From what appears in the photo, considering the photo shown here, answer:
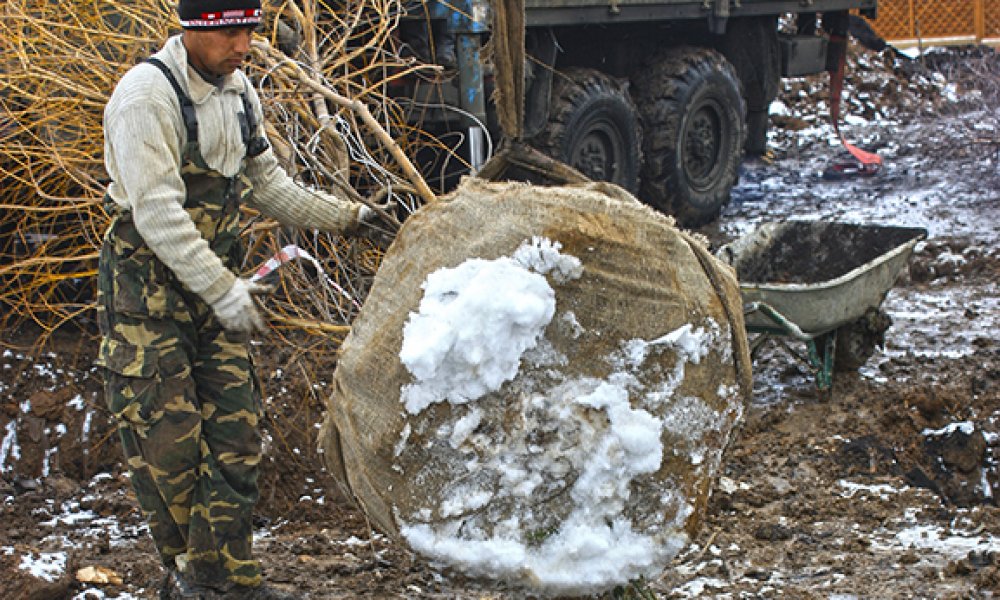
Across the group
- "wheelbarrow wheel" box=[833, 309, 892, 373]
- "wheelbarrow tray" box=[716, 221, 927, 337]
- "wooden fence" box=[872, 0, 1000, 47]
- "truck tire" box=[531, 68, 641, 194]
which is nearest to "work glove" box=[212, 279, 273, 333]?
"wheelbarrow tray" box=[716, 221, 927, 337]

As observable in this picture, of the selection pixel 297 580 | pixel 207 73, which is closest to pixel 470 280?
pixel 207 73

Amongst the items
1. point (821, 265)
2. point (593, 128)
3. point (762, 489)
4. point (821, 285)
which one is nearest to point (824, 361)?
point (821, 285)

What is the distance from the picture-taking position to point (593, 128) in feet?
27.2

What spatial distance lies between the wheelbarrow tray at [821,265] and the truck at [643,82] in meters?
1.56

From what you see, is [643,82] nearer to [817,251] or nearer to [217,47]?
[817,251]

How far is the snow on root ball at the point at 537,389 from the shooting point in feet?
8.73

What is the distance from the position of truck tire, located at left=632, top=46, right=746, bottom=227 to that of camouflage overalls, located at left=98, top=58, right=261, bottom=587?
596 centimetres

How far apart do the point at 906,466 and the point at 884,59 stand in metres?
13.4

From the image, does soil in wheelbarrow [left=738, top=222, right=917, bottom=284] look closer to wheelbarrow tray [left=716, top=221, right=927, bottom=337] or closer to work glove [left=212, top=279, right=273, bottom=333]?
wheelbarrow tray [left=716, top=221, right=927, bottom=337]

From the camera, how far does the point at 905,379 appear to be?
20.4 ft

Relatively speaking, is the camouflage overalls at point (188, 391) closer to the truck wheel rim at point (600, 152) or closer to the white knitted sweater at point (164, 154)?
the white knitted sweater at point (164, 154)

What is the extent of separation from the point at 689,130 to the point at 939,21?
1140 cm

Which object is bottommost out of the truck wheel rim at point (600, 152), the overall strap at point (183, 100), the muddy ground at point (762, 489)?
the muddy ground at point (762, 489)

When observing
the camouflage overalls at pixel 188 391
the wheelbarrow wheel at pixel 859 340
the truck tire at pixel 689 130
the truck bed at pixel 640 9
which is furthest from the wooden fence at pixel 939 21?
the camouflage overalls at pixel 188 391
